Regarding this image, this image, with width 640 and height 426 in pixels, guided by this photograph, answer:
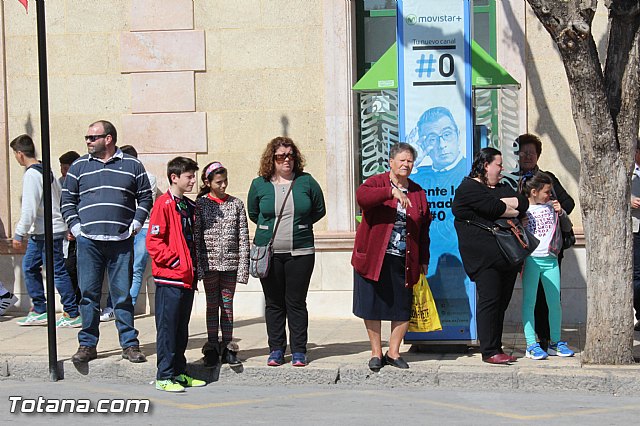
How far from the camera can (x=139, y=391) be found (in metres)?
8.16

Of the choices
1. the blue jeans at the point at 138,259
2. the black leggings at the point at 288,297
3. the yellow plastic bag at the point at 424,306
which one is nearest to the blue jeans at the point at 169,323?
the black leggings at the point at 288,297

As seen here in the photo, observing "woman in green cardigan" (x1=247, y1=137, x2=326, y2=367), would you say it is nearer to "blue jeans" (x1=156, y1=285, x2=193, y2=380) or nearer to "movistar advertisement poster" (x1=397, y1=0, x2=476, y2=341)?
"blue jeans" (x1=156, y1=285, x2=193, y2=380)

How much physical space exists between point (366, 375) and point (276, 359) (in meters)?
0.74

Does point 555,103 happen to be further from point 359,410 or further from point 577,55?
point 359,410

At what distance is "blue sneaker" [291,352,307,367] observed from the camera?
27.6ft

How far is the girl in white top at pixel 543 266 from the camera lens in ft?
28.6

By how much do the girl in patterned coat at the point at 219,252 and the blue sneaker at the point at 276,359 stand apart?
0.25 m

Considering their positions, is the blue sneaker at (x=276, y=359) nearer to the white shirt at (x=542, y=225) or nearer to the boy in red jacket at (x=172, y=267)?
the boy in red jacket at (x=172, y=267)

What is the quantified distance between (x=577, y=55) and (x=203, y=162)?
4.75 metres

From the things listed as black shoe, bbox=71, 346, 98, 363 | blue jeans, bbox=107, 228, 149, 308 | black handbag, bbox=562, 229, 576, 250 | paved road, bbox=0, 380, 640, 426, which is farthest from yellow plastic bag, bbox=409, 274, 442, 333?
blue jeans, bbox=107, 228, 149, 308

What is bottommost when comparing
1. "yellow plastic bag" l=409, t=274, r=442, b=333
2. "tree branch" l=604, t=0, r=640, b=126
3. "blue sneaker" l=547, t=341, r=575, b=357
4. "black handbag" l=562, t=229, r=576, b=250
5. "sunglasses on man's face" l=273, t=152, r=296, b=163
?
"blue sneaker" l=547, t=341, r=575, b=357

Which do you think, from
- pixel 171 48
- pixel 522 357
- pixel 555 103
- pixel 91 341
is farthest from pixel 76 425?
pixel 555 103

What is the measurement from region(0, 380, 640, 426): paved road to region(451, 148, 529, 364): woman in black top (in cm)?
64

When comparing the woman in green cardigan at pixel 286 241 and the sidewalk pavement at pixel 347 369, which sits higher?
the woman in green cardigan at pixel 286 241
